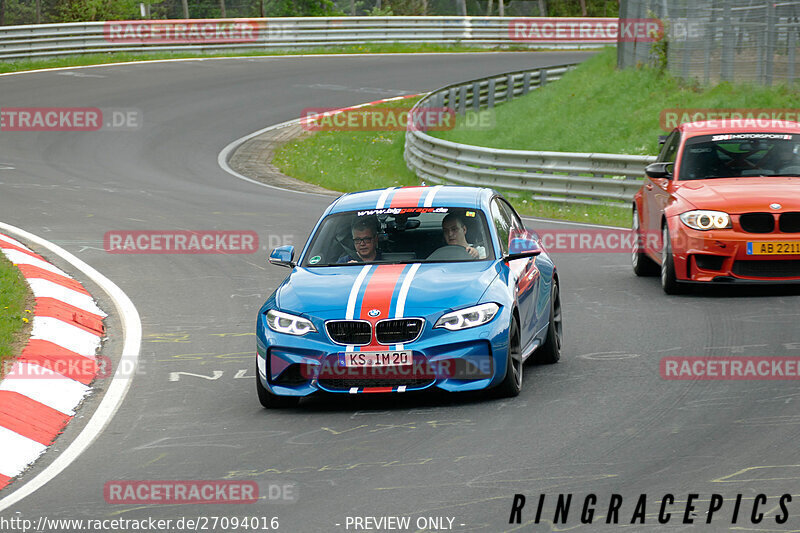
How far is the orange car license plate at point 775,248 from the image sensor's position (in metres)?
12.1

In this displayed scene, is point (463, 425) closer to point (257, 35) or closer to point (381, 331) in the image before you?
point (381, 331)

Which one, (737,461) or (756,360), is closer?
(737,461)

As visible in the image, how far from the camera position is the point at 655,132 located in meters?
25.7

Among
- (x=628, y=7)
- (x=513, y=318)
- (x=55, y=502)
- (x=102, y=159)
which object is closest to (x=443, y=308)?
(x=513, y=318)

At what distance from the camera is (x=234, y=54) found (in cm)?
4447

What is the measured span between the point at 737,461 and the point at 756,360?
2757mm

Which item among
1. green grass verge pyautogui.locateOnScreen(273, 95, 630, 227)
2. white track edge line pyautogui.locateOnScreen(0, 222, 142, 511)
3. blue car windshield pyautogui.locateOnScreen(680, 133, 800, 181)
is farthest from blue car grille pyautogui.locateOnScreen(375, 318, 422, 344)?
green grass verge pyautogui.locateOnScreen(273, 95, 630, 227)

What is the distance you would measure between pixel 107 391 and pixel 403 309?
2.50 meters

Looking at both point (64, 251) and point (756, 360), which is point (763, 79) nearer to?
point (64, 251)
